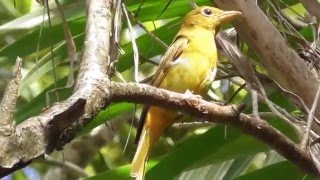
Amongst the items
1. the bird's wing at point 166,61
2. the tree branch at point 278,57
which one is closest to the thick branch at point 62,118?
the tree branch at point 278,57

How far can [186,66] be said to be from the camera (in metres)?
2.39

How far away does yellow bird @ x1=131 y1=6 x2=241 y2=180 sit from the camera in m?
2.20

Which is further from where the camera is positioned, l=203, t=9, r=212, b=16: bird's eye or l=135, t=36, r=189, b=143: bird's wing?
l=203, t=9, r=212, b=16: bird's eye

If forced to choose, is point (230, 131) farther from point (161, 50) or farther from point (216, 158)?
point (161, 50)

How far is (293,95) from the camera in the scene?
1587 mm

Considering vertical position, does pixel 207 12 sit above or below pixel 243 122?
below

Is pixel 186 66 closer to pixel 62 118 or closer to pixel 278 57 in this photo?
pixel 278 57

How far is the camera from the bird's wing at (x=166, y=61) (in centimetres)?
222

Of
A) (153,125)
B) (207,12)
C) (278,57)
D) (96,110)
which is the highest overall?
(96,110)

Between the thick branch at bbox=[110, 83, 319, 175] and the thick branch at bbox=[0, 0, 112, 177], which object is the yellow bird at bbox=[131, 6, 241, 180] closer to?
the thick branch at bbox=[110, 83, 319, 175]

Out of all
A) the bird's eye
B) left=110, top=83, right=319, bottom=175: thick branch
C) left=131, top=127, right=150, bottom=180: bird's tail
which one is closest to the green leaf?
left=131, top=127, right=150, bottom=180: bird's tail

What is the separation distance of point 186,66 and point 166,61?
0.06m

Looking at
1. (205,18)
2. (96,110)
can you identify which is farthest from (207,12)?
(96,110)

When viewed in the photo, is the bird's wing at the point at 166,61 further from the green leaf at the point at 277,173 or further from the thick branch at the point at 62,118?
the thick branch at the point at 62,118
